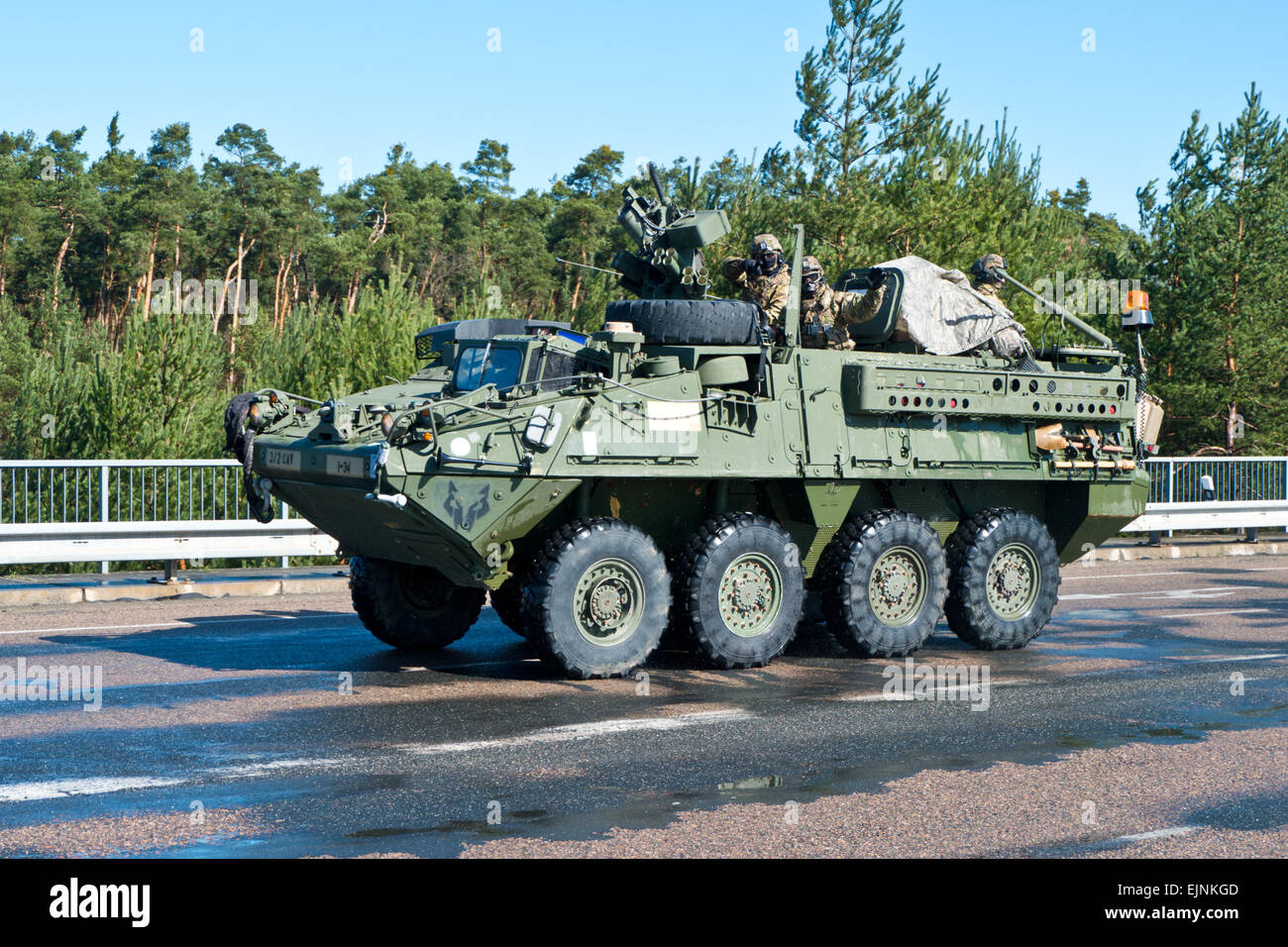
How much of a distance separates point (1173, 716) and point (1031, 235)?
21.8 m

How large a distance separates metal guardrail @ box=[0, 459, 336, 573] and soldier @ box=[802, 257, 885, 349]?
533cm

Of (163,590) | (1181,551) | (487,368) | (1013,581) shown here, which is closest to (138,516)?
(163,590)

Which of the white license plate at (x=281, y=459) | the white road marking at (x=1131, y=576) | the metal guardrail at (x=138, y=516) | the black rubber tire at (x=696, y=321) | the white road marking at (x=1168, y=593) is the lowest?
the white road marking at (x=1168, y=593)

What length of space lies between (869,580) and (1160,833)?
16.0 ft

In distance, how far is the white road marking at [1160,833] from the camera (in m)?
6.04

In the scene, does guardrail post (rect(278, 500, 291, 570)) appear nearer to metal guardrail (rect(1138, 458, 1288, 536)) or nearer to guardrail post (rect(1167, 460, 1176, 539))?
metal guardrail (rect(1138, 458, 1288, 536))

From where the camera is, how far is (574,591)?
953cm

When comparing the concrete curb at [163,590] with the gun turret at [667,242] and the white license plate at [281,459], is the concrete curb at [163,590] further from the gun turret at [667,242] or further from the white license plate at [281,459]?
the gun turret at [667,242]

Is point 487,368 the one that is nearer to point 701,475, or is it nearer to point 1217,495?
point 701,475

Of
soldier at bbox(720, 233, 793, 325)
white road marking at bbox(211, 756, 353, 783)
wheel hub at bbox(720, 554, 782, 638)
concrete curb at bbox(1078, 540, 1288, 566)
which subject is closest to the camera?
white road marking at bbox(211, 756, 353, 783)

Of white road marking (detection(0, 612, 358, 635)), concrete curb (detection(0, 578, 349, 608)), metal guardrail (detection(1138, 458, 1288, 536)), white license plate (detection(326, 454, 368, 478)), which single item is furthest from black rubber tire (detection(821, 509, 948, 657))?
metal guardrail (detection(1138, 458, 1288, 536))

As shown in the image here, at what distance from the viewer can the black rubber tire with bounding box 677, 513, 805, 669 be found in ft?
33.1

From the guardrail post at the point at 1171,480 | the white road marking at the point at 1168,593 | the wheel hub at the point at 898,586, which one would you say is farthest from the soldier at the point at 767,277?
the guardrail post at the point at 1171,480

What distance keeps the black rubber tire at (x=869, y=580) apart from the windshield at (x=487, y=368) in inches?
109
